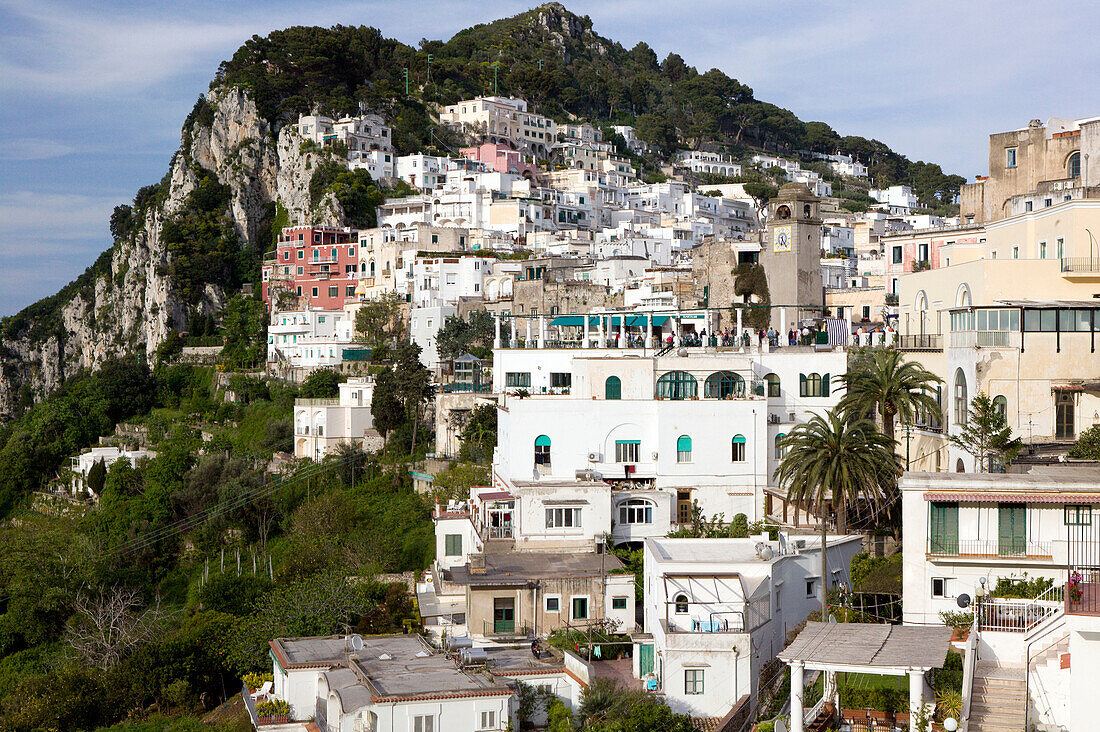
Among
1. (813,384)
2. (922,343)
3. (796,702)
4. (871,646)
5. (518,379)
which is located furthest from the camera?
(518,379)

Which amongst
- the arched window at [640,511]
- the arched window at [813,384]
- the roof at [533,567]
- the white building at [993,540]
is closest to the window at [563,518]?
the roof at [533,567]

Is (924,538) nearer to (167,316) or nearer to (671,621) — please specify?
(671,621)

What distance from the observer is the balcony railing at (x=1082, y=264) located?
29031 mm

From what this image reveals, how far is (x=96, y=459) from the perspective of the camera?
199 feet

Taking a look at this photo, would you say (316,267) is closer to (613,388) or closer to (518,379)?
(518,379)

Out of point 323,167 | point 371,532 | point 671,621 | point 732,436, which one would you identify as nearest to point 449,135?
point 323,167

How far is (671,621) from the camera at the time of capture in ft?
75.0

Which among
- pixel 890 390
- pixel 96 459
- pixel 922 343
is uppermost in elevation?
pixel 922 343

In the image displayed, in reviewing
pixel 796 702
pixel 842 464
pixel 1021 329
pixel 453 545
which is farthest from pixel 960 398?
pixel 453 545

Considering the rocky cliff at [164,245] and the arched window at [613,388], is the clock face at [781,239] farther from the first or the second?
the rocky cliff at [164,245]

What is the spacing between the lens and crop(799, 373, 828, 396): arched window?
1368 inches

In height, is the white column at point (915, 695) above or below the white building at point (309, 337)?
below

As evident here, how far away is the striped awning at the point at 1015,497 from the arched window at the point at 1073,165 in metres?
25.5

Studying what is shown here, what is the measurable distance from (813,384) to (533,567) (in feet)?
38.9
